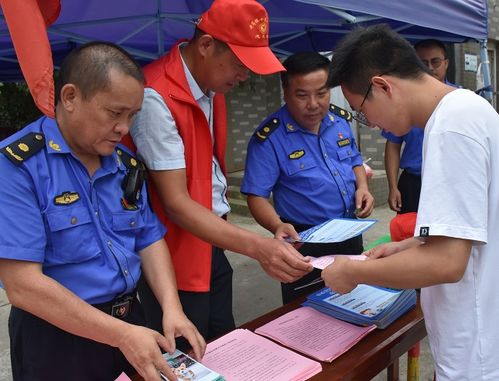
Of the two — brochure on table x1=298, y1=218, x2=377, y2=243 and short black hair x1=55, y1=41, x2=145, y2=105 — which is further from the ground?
short black hair x1=55, y1=41, x2=145, y2=105

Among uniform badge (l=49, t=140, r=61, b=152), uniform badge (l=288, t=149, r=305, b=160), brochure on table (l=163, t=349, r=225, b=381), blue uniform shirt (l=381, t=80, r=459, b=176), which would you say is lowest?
brochure on table (l=163, t=349, r=225, b=381)

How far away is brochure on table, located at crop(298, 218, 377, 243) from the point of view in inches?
59.2

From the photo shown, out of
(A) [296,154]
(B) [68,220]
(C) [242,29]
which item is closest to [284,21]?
(A) [296,154]

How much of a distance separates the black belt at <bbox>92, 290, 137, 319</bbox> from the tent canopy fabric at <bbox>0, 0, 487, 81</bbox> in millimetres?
1327

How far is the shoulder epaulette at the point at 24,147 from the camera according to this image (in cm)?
114

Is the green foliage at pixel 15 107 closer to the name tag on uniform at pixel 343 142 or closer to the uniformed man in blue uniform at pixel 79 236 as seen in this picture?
the name tag on uniform at pixel 343 142

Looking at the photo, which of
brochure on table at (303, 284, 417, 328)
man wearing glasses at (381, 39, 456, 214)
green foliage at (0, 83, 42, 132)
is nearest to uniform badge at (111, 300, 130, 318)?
brochure on table at (303, 284, 417, 328)

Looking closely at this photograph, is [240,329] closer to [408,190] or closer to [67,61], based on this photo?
[67,61]

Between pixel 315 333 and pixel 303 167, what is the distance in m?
0.93

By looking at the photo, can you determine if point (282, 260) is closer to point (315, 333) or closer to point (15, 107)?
point (315, 333)

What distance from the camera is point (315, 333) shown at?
1.50 metres

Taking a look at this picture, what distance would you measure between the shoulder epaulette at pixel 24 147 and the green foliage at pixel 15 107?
543 cm

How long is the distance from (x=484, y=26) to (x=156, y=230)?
2633 millimetres

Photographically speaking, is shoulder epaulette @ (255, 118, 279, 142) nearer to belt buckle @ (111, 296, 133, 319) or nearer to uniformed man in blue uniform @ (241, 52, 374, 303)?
uniformed man in blue uniform @ (241, 52, 374, 303)
